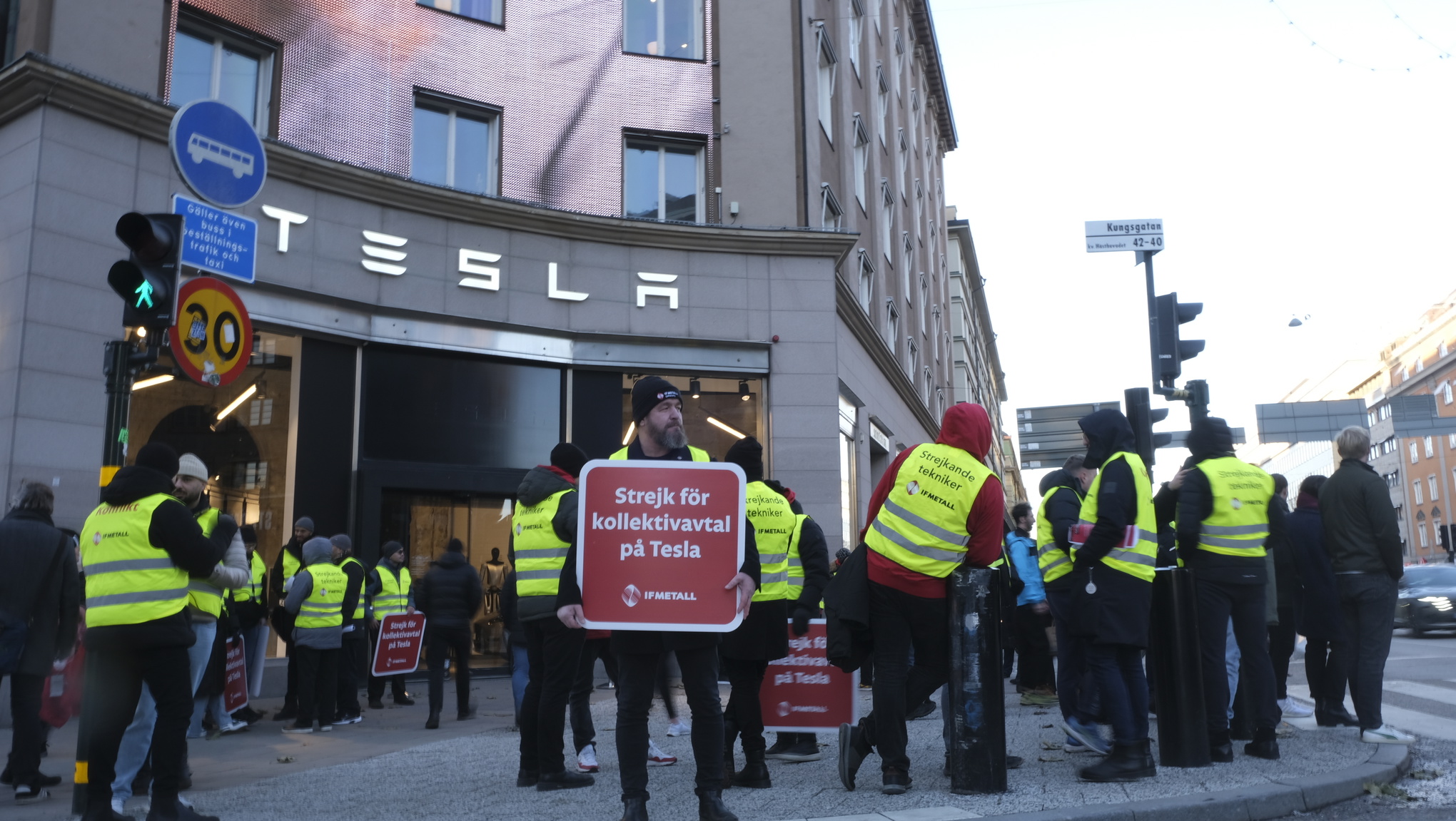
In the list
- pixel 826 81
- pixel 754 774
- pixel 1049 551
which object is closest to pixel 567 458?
pixel 754 774

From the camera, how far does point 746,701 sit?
19.9ft

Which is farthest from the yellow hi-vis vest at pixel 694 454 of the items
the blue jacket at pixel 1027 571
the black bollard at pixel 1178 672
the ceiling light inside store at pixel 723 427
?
the ceiling light inside store at pixel 723 427

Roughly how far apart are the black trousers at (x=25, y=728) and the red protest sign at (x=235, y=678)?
2766mm

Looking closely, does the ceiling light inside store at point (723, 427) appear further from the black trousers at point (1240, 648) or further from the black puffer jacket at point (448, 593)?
the black trousers at point (1240, 648)

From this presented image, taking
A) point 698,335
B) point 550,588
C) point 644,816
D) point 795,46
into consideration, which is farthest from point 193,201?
point 795,46

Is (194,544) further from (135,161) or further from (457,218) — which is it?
(457,218)

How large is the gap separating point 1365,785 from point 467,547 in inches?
454

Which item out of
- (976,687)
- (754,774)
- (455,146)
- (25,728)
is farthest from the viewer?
(455,146)

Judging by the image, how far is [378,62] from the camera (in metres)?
14.8

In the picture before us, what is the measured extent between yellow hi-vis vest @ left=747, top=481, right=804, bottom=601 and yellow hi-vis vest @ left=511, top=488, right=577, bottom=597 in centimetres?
115

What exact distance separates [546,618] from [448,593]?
14.4 ft

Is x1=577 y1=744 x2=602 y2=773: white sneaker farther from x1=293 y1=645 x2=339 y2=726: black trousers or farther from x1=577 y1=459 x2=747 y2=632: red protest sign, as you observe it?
x1=293 y1=645 x2=339 y2=726: black trousers

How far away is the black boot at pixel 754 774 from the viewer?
5.84 metres

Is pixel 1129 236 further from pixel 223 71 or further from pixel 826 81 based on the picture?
pixel 826 81
